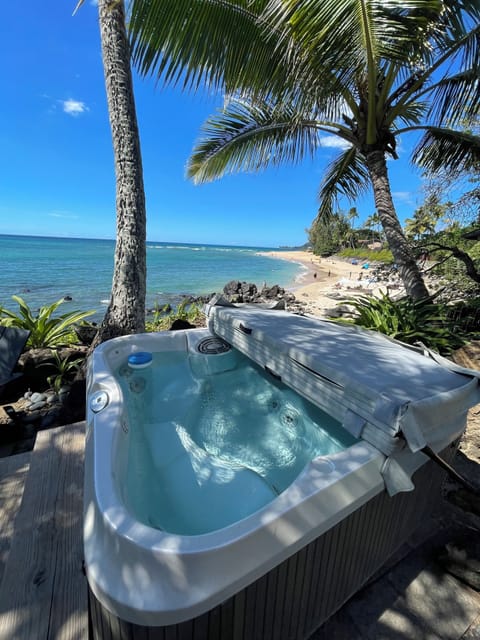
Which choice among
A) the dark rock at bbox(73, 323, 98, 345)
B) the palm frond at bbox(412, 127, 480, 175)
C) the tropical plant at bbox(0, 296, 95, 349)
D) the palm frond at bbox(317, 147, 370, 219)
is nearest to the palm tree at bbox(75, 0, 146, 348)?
the dark rock at bbox(73, 323, 98, 345)

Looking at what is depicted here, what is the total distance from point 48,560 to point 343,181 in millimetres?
6141

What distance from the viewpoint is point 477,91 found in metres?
3.14

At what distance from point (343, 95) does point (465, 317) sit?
132 inches

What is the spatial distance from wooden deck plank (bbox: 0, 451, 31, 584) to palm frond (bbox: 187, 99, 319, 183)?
4540 millimetres

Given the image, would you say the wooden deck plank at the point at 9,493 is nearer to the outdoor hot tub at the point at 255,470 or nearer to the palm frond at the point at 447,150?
the outdoor hot tub at the point at 255,470

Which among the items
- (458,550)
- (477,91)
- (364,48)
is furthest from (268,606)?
(477,91)

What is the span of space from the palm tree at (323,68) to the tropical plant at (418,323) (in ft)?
0.95

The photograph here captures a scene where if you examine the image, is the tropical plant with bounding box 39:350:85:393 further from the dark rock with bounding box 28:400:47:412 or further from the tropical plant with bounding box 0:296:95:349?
the tropical plant with bounding box 0:296:95:349

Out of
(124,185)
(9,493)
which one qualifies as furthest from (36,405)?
(124,185)

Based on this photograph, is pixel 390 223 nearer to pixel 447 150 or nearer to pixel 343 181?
pixel 447 150

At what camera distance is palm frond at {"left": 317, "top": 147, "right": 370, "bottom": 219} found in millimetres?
4855

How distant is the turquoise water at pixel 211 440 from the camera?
1.52 metres

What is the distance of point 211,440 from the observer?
6.98 feet

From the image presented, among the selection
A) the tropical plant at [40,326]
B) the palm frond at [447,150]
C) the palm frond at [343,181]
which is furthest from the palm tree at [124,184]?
the palm frond at [447,150]
